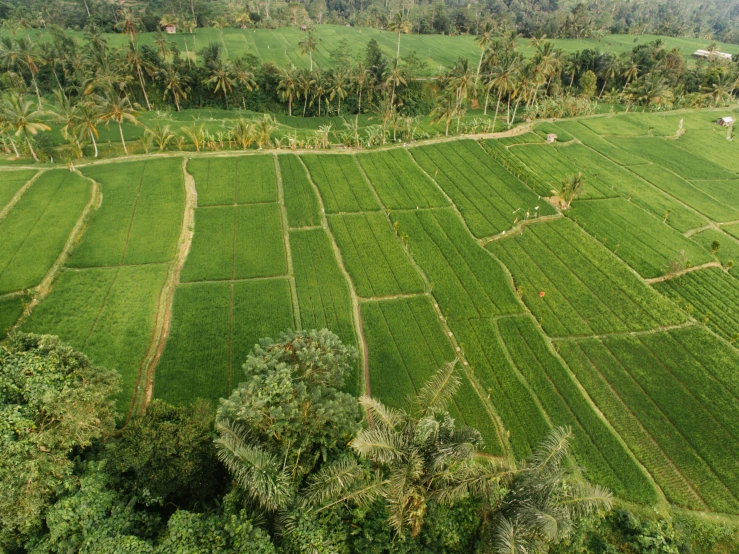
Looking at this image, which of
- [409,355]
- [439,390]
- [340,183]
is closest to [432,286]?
[409,355]

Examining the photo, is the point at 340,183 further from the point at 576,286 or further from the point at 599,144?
the point at 599,144

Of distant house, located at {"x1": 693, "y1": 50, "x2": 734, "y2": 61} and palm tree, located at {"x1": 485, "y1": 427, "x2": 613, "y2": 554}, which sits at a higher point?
palm tree, located at {"x1": 485, "y1": 427, "x2": 613, "y2": 554}

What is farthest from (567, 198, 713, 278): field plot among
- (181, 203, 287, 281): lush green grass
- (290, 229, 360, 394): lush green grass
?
(181, 203, 287, 281): lush green grass

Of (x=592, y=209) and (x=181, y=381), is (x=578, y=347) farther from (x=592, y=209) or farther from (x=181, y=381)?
(x=181, y=381)

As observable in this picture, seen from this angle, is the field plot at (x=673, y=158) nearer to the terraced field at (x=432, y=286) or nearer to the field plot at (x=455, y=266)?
the terraced field at (x=432, y=286)

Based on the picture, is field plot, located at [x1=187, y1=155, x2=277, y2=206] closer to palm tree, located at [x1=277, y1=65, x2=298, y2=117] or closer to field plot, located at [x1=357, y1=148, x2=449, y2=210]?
field plot, located at [x1=357, y1=148, x2=449, y2=210]

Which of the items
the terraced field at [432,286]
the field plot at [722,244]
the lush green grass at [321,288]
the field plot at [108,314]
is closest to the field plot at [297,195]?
the terraced field at [432,286]

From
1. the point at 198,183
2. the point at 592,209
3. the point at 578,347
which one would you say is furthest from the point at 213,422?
the point at 592,209

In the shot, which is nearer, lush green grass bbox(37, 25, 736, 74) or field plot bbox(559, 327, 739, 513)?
field plot bbox(559, 327, 739, 513)
